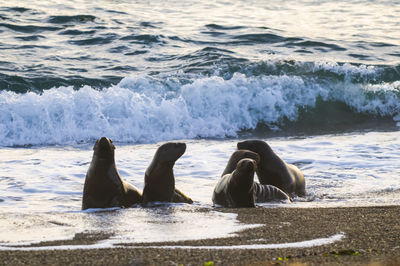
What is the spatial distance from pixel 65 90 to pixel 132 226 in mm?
9619

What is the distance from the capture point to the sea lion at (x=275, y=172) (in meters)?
8.91

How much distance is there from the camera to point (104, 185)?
788 cm

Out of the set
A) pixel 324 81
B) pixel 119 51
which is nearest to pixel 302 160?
pixel 324 81

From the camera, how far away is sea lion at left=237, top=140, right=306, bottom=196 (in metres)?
8.91

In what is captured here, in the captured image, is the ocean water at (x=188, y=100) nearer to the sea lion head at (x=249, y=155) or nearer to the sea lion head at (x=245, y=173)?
the sea lion head at (x=245, y=173)

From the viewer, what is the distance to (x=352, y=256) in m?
4.96

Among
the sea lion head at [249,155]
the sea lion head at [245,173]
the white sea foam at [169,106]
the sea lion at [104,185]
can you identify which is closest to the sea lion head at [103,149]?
the sea lion at [104,185]

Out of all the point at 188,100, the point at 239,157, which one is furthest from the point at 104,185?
the point at 188,100

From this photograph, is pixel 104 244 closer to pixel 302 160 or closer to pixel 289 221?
pixel 289 221

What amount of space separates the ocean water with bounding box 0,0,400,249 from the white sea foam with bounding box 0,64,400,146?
0.13 feet

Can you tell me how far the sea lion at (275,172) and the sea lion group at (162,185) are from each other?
0.24 feet

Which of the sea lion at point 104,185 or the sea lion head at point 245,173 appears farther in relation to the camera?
the sea lion at point 104,185

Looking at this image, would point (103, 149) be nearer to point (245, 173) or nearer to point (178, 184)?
point (245, 173)

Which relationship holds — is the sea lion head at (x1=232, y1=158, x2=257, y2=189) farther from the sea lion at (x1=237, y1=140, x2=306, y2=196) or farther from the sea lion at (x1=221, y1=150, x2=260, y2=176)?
the sea lion at (x1=237, y1=140, x2=306, y2=196)
